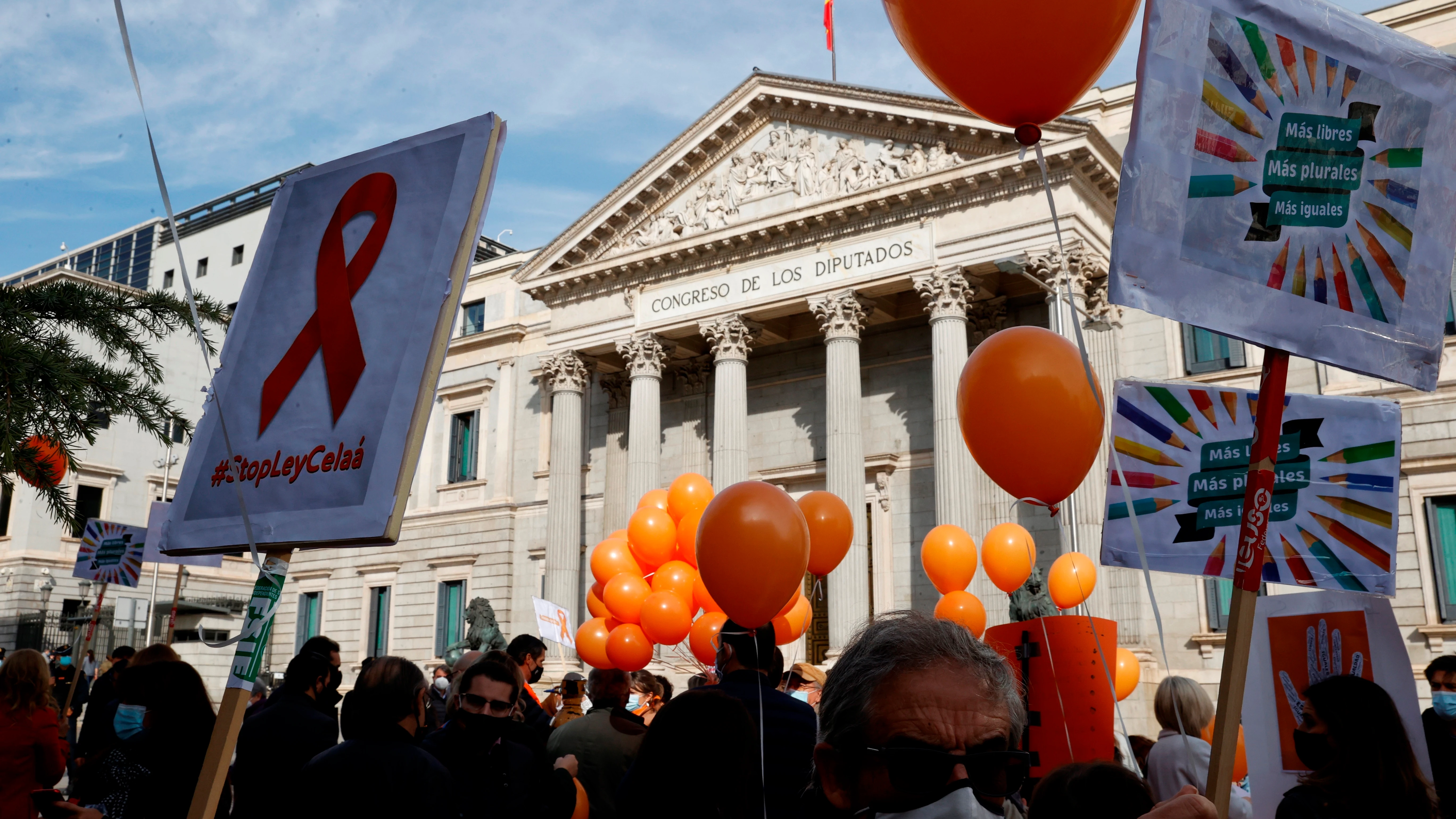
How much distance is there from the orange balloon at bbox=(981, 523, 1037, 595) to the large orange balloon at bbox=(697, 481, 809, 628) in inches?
197

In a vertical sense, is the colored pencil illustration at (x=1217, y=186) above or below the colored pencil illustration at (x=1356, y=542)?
above

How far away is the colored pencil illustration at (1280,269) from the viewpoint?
3184 mm

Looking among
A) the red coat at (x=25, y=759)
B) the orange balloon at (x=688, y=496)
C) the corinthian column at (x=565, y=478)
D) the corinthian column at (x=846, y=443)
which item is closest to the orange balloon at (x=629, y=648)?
the orange balloon at (x=688, y=496)

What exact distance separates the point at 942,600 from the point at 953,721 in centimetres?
1019

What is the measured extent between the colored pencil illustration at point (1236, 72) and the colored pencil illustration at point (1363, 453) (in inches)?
119

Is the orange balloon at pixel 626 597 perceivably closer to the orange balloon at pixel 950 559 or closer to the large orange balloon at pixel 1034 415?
the orange balloon at pixel 950 559

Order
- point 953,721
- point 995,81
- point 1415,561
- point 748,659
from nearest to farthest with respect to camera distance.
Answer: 1. point 953,721
2. point 995,81
3. point 748,659
4. point 1415,561

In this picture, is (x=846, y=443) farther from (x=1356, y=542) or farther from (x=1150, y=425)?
(x=1356, y=542)

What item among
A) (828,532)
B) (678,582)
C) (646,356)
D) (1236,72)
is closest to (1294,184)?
(1236,72)

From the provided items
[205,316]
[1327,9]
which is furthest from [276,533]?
[205,316]

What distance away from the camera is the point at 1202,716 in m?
5.30

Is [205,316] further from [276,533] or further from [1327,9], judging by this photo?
[1327,9]

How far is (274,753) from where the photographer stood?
191 inches

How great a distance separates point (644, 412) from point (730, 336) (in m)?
2.83
